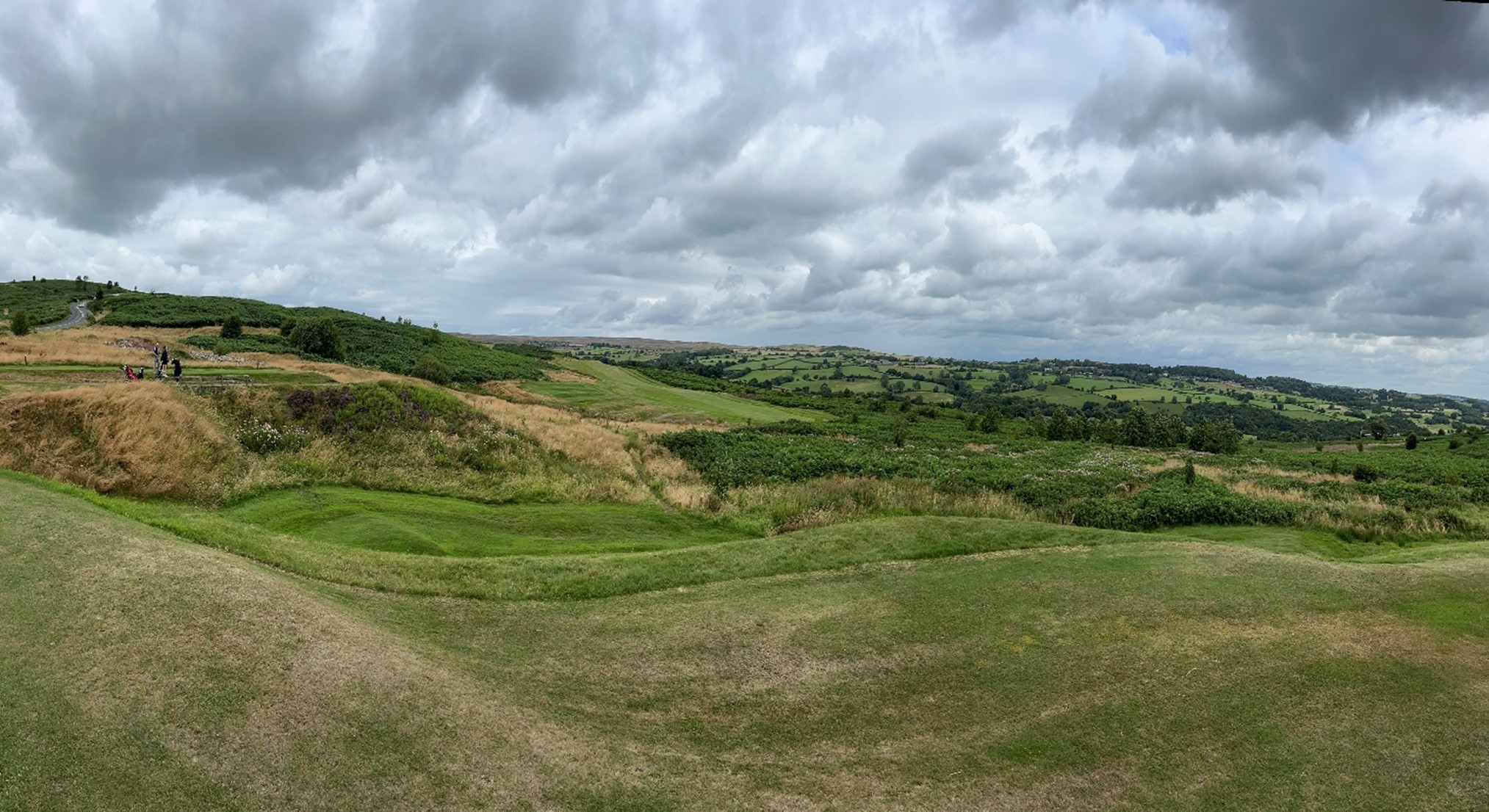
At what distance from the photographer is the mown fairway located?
8.33 metres

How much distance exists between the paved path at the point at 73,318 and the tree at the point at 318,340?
70.6ft

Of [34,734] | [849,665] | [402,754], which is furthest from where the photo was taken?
[849,665]

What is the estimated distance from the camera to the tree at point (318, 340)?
2975 inches

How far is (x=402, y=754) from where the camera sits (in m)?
8.66

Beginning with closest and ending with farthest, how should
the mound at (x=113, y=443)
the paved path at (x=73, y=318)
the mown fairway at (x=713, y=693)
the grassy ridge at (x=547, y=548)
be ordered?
the mown fairway at (x=713, y=693) < the grassy ridge at (x=547, y=548) < the mound at (x=113, y=443) < the paved path at (x=73, y=318)

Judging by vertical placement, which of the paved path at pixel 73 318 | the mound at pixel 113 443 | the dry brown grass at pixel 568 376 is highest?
the paved path at pixel 73 318

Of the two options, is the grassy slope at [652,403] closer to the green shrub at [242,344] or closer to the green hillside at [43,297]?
the green shrub at [242,344]

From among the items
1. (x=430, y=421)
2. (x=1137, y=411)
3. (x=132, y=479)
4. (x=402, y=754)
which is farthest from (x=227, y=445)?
(x=1137, y=411)

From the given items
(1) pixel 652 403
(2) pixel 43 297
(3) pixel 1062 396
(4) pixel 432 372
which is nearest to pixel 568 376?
(1) pixel 652 403

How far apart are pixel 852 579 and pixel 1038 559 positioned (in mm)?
5258

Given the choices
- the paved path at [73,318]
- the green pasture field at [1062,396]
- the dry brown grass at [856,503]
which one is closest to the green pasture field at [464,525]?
the dry brown grass at [856,503]

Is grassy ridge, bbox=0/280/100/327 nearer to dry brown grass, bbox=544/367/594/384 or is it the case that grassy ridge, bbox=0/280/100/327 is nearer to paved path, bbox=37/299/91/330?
paved path, bbox=37/299/91/330

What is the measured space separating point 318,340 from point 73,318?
45.3m

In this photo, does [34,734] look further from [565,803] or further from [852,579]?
[852,579]
